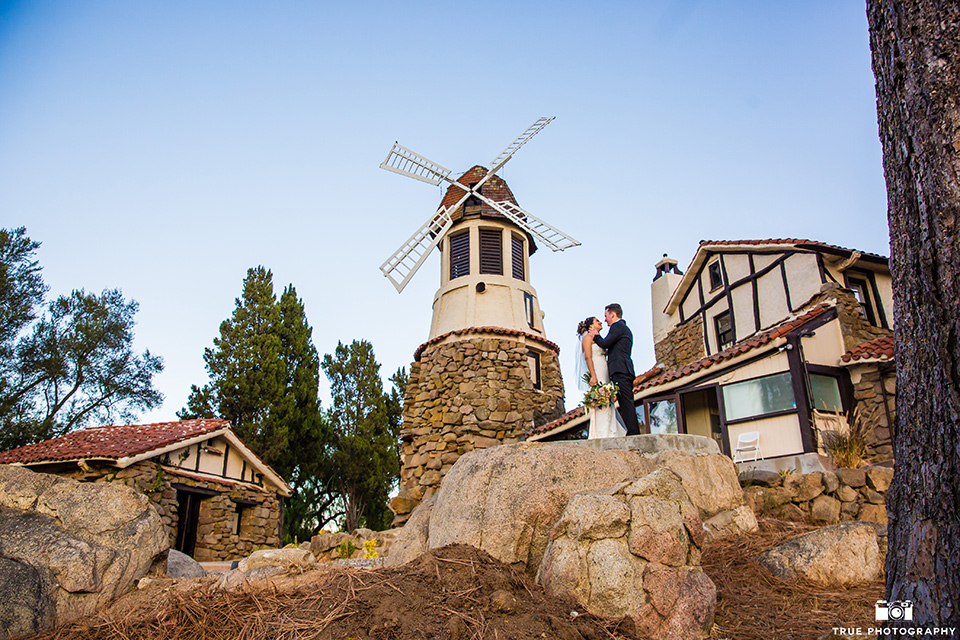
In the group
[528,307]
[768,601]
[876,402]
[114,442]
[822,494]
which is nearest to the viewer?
[768,601]

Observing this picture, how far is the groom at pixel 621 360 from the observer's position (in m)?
8.85

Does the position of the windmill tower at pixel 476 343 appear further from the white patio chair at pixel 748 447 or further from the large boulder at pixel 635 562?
the large boulder at pixel 635 562

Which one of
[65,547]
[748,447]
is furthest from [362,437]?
[65,547]

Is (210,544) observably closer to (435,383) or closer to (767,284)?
(435,383)

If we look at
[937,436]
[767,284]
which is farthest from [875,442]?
[937,436]

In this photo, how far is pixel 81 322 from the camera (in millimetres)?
24797

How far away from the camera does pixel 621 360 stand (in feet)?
29.1

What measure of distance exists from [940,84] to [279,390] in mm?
23465

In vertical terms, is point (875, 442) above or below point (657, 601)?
above

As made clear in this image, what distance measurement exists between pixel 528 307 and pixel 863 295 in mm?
9066

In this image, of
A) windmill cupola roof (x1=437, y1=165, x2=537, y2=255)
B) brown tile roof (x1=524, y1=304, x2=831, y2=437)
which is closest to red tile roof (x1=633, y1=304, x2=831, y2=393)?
brown tile roof (x1=524, y1=304, x2=831, y2=437)

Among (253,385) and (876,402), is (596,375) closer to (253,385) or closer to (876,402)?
(876,402)

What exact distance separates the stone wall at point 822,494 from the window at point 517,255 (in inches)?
451

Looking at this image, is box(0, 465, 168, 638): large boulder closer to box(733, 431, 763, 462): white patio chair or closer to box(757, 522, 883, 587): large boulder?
box(757, 522, 883, 587): large boulder
